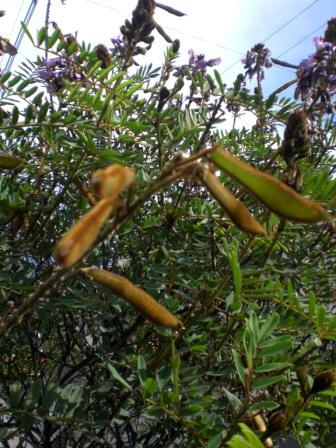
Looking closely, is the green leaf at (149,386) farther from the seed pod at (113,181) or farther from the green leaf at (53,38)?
the green leaf at (53,38)

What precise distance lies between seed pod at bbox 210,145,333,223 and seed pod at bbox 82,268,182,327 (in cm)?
16

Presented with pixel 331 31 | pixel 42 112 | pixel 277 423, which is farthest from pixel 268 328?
pixel 331 31

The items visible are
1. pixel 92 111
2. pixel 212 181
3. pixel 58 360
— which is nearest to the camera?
pixel 212 181

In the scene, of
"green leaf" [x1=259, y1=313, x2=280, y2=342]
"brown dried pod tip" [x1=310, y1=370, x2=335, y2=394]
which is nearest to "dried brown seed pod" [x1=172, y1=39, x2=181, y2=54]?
"green leaf" [x1=259, y1=313, x2=280, y2=342]

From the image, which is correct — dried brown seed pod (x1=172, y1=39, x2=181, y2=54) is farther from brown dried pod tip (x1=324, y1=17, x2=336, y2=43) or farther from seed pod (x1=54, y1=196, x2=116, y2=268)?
seed pod (x1=54, y1=196, x2=116, y2=268)

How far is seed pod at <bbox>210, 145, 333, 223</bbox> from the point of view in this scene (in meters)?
0.57

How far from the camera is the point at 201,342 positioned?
3.99 ft

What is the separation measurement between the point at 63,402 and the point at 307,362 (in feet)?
1.66

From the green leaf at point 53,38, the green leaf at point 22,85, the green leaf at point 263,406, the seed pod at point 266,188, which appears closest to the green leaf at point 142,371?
the green leaf at point 263,406

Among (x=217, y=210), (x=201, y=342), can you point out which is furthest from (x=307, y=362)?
(x=217, y=210)

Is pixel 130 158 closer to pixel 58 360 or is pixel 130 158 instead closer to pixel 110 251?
pixel 110 251

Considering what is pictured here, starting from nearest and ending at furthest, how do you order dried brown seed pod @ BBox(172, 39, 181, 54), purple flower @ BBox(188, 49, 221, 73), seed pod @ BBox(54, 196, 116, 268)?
seed pod @ BBox(54, 196, 116, 268)
dried brown seed pod @ BBox(172, 39, 181, 54)
purple flower @ BBox(188, 49, 221, 73)

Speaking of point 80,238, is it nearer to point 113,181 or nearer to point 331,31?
point 113,181

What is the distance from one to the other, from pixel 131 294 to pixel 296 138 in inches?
23.9
